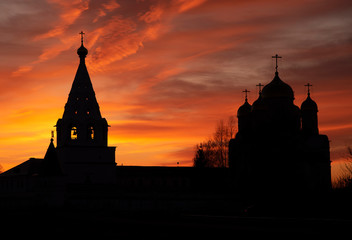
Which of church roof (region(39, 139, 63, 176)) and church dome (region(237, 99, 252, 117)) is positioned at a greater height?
church dome (region(237, 99, 252, 117))

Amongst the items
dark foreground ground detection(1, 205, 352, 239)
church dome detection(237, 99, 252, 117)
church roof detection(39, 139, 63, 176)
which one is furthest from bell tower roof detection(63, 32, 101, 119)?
dark foreground ground detection(1, 205, 352, 239)

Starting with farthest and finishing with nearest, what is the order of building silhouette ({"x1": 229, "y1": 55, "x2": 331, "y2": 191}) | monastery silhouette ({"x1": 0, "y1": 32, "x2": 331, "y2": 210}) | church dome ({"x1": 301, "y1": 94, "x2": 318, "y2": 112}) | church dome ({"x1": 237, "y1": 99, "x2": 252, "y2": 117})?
church dome ({"x1": 237, "y1": 99, "x2": 252, "y2": 117})
church dome ({"x1": 301, "y1": 94, "x2": 318, "y2": 112})
building silhouette ({"x1": 229, "y1": 55, "x2": 331, "y2": 191})
monastery silhouette ({"x1": 0, "y1": 32, "x2": 331, "y2": 210})

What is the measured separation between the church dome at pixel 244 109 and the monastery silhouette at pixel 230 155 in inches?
56.2

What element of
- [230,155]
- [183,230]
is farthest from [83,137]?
[183,230]

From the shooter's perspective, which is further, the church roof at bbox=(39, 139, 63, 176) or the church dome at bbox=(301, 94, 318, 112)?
the church dome at bbox=(301, 94, 318, 112)

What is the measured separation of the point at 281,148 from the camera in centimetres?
5700

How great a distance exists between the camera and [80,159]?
188ft

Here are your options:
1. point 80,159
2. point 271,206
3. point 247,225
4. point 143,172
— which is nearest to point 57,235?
point 247,225

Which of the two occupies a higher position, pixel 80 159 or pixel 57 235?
pixel 80 159

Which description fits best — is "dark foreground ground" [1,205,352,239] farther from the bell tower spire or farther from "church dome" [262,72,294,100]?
"church dome" [262,72,294,100]

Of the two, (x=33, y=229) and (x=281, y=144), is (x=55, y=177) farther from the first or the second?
(x=33, y=229)

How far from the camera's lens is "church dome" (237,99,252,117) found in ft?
209

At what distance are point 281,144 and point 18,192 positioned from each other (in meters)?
25.2

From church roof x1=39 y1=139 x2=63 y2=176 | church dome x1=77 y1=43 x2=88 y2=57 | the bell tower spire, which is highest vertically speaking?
church dome x1=77 y1=43 x2=88 y2=57
